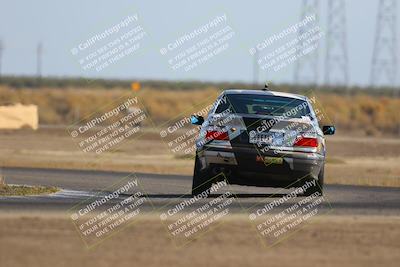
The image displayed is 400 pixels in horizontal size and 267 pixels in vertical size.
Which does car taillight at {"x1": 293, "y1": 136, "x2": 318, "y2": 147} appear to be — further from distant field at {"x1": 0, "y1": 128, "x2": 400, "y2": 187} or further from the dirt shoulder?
distant field at {"x1": 0, "y1": 128, "x2": 400, "y2": 187}

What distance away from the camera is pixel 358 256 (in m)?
11.7

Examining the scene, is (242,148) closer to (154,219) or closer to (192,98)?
(154,219)

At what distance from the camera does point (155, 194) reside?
1948 centimetres

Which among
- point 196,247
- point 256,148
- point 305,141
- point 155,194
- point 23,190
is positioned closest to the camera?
point 196,247

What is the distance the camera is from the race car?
17.5m

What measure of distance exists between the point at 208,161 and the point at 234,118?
2.42ft

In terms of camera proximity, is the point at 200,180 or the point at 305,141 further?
the point at 200,180

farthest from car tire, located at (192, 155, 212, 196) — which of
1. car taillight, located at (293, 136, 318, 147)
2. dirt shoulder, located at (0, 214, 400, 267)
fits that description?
dirt shoulder, located at (0, 214, 400, 267)

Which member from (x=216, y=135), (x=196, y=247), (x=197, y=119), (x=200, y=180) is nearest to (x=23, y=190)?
(x=197, y=119)

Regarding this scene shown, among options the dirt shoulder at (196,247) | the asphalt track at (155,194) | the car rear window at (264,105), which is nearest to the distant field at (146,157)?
the asphalt track at (155,194)

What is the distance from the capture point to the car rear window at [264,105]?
18094mm

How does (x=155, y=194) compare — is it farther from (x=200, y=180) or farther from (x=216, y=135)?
(x=216, y=135)

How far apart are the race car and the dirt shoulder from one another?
3.17m

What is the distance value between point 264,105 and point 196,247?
668cm
